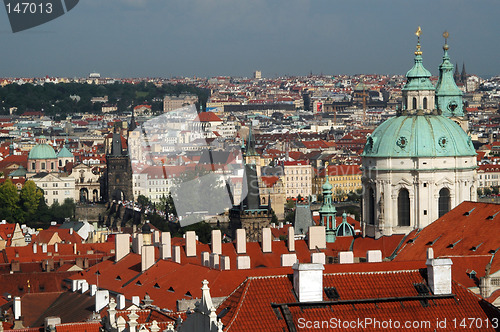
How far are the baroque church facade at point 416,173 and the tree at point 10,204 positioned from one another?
46.5 meters

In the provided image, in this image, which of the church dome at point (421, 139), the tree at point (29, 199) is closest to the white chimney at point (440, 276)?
the church dome at point (421, 139)

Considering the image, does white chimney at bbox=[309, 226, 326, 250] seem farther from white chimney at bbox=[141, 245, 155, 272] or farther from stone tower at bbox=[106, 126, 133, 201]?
stone tower at bbox=[106, 126, 133, 201]

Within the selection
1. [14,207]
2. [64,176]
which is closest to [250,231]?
[14,207]

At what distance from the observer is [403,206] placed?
137ft

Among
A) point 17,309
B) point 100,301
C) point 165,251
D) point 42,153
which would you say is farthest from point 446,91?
point 42,153

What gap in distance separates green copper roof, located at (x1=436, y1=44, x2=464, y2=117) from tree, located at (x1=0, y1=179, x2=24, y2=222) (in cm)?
3188

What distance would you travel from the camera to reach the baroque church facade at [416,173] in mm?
41312

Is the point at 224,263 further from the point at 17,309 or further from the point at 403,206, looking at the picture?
the point at 403,206

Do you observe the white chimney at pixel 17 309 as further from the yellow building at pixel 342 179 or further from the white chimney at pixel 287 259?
the yellow building at pixel 342 179

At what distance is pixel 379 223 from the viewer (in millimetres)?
41656

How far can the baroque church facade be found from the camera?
136 feet

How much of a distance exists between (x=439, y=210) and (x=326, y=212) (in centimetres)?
476

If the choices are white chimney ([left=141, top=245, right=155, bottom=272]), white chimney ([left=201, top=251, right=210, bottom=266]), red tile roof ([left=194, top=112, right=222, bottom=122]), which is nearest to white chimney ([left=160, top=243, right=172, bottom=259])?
white chimney ([left=141, top=245, right=155, bottom=272])

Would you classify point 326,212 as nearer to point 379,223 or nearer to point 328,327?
point 379,223
